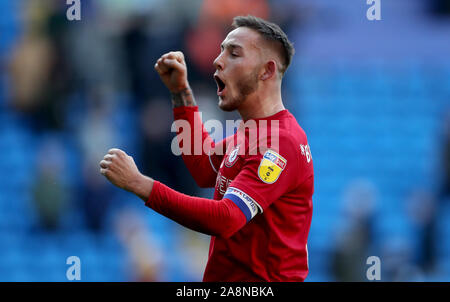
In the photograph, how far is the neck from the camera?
4.01m

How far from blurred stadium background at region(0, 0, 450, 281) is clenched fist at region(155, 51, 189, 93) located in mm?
4001

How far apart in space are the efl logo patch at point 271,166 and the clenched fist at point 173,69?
92cm

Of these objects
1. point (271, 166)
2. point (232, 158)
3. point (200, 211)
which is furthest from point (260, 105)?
point (200, 211)

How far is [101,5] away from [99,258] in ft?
10.8

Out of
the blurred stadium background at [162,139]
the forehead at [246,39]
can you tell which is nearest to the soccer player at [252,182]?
the forehead at [246,39]

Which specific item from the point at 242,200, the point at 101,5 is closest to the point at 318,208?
the point at 101,5

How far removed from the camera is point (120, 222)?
8.74m

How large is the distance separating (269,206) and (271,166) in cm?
25

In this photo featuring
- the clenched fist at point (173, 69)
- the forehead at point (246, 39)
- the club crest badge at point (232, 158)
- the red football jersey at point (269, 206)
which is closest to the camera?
the red football jersey at point (269, 206)

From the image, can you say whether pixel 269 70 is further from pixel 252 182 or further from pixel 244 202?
pixel 244 202

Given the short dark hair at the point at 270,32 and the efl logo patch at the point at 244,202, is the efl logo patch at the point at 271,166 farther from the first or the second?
the short dark hair at the point at 270,32

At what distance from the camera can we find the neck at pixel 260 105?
401cm

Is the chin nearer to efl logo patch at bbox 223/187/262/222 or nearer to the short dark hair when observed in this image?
the short dark hair

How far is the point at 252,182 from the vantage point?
364 centimetres
